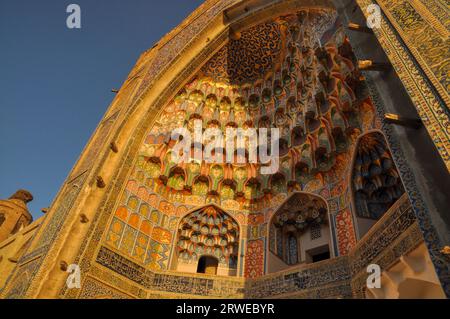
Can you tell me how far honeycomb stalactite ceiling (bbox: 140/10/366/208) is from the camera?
23.5 ft

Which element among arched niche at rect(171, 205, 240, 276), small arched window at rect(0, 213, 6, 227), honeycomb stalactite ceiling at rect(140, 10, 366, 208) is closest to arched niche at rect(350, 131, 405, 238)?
honeycomb stalactite ceiling at rect(140, 10, 366, 208)

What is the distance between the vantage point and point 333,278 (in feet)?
19.2

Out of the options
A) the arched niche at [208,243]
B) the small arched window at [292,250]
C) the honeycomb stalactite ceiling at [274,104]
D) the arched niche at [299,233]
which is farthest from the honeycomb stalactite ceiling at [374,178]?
the arched niche at [208,243]

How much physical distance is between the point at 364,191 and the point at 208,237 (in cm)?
345

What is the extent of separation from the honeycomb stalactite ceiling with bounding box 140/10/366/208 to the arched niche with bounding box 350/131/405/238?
1.65 ft

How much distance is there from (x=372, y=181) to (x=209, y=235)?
360 cm

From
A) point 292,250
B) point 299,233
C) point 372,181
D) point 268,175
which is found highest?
point 268,175

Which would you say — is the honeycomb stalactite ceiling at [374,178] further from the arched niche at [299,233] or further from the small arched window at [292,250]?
the small arched window at [292,250]

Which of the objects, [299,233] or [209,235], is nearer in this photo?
[299,233]

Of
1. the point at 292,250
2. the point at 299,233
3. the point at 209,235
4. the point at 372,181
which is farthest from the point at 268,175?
the point at 372,181

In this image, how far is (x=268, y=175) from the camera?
8.14 metres

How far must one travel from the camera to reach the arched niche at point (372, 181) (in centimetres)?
605

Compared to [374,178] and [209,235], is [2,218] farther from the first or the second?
[374,178]

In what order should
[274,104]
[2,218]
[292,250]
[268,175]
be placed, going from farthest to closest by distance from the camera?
1. [2,218]
2. [274,104]
3. [268,175]
4. [292,250]
